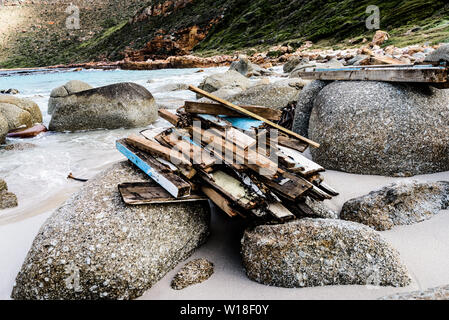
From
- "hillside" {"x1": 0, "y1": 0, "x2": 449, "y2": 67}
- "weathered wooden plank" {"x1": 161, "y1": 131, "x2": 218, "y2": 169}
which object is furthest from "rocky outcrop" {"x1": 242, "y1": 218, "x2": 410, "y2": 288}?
"hillside" {"x1": 0, "y1": 0, "x2": 449, "y2": 67}

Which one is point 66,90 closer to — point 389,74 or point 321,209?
point 389,74

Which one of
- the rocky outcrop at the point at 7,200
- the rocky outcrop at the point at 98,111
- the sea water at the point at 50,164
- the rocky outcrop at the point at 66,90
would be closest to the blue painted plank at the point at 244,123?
the sea water at the point at 50,164

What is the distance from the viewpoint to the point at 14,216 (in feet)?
11.9

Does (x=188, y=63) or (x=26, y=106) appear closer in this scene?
(x=26, y=106)

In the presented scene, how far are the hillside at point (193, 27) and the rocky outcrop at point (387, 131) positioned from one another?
14413 millimetres

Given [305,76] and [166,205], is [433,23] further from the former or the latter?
[166,205]

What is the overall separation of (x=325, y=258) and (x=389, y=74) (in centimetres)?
296

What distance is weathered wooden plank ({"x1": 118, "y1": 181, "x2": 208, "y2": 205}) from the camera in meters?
2.43

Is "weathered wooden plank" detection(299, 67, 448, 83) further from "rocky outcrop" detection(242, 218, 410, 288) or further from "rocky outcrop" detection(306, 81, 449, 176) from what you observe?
"rocky outcrop" detection(242, 218, 410, 288)

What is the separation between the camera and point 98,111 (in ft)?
26.1

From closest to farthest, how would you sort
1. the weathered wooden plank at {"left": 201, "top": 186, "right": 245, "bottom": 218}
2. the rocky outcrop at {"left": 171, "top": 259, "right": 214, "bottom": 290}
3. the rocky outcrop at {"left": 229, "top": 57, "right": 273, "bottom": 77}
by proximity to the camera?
the rocky outcrop at {"left": 171, "top": 259, "right": 214, "bottom": 290}
the weathered wooden plank at {"left": 201, "top": 186, "right": 245, "bottom": 218}
the rocky outcrop at {"left": 229, "top": 57, "right": 273, "bottom": 77}

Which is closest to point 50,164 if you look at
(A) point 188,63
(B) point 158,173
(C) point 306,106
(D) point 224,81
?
(B) point 158,173

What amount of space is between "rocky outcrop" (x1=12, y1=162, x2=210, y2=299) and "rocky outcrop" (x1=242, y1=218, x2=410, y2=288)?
70 cm

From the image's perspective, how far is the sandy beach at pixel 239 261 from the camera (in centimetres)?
211
